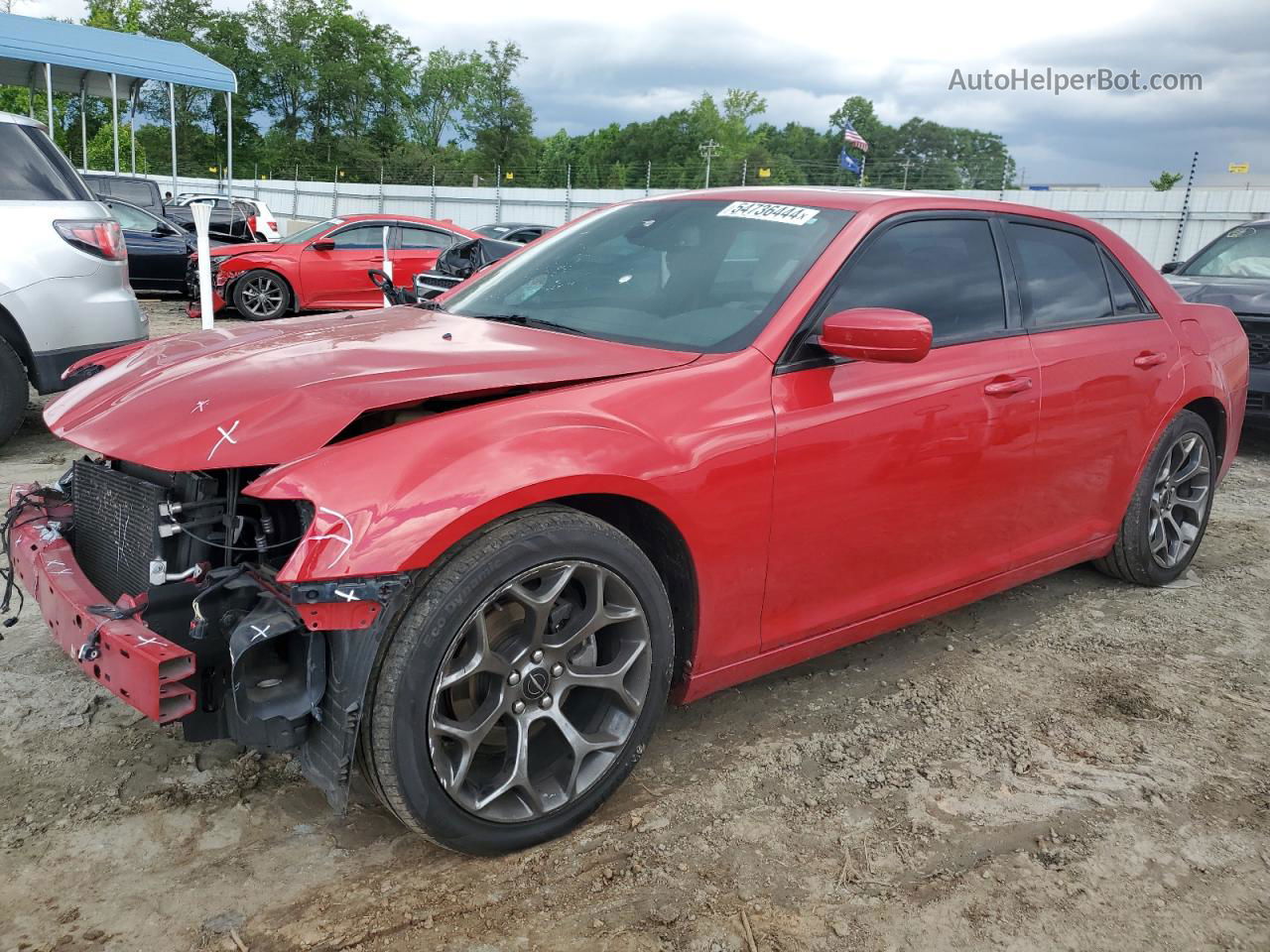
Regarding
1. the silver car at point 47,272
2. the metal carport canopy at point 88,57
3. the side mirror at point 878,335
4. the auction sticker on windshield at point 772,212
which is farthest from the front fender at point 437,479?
the metal carport canopy at point 88,57

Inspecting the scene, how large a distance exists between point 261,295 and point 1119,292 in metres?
11.0

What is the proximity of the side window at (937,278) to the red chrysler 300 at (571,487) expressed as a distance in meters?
0.01

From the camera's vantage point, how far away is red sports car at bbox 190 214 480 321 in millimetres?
12539

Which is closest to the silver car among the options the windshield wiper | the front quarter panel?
the windshield wiper

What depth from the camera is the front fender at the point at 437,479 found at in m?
2.01

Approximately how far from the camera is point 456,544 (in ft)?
7.19

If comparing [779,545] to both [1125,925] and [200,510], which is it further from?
[200,510]

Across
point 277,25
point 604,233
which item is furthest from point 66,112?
point 604,233

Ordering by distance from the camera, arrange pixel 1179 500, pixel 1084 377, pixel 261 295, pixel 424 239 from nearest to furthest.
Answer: pixel 1084 377
pixel 1179 500
pixel 261 295
pixel 424 239

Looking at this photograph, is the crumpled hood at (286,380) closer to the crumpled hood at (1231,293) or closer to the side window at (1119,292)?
the side window at (1119,292)

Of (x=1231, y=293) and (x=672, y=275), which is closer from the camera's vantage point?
(x=672, y=275)

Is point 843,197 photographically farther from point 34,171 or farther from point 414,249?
point 414,249

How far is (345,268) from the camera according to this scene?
13.0 meters

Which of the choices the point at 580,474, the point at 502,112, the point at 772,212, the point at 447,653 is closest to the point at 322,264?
the point at 772,212
